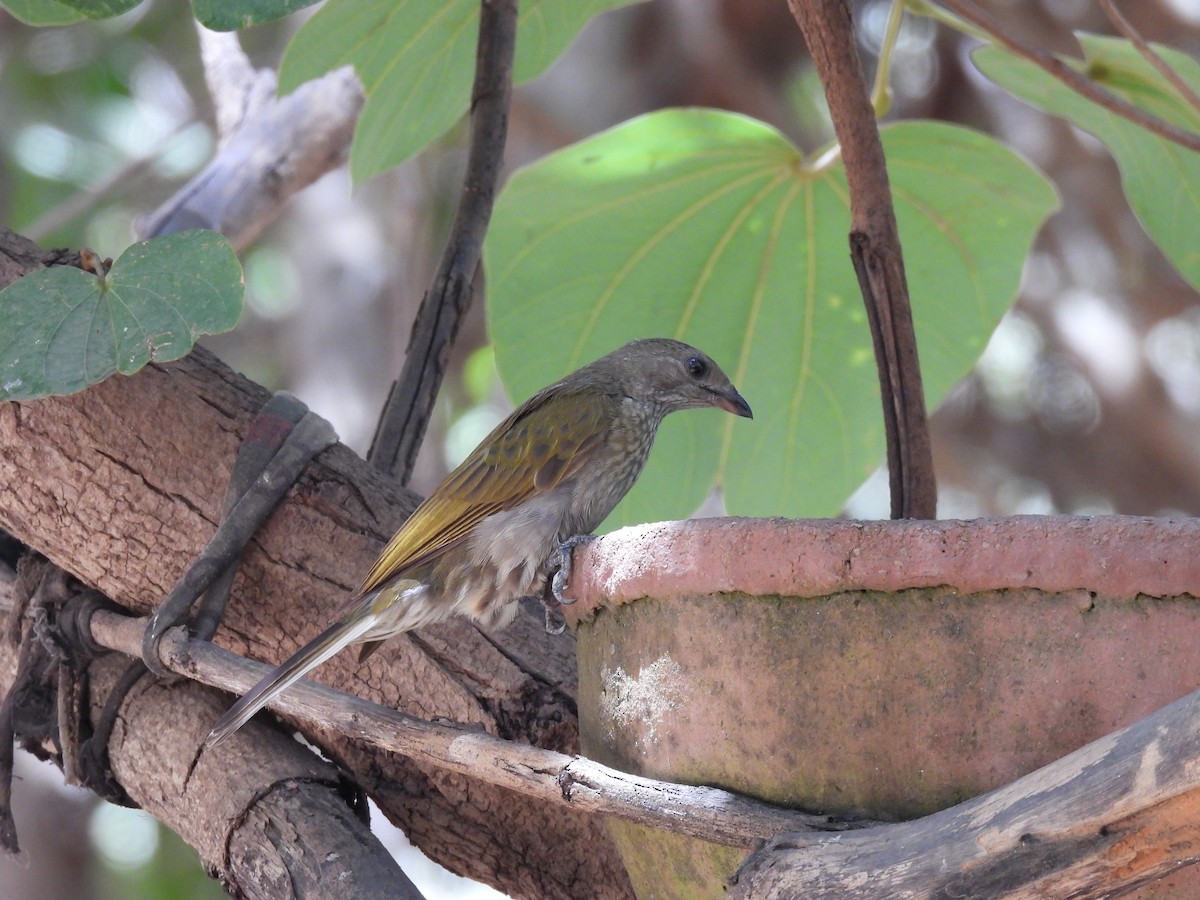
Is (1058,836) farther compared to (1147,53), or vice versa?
(1147,53)

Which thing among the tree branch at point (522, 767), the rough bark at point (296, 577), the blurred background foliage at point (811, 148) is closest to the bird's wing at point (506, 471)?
the rough bark at point (296, 577)

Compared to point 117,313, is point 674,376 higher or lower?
higher

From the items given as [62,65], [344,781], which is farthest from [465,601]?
[62,65]

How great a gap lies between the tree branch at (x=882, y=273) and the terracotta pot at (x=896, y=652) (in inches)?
27.0

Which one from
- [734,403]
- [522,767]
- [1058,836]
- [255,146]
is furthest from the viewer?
[255,146]

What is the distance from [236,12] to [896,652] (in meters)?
1.19

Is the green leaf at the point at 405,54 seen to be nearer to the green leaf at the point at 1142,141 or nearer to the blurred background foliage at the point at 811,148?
the green leaf at the point at 1142,141

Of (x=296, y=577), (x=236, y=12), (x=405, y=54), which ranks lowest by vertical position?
(x=296, y=577)

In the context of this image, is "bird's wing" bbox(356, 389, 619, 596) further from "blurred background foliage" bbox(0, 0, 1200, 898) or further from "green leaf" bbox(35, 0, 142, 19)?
"blurred background foliage" bbox(0, 0, 1200, 898)

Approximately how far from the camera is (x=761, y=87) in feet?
20.8

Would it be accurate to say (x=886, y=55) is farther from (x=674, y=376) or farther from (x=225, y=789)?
(x=225, y=789)

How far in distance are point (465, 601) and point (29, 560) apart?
0.76 metres

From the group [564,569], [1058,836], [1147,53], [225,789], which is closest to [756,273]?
[1147,53]

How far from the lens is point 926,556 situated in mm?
1280
